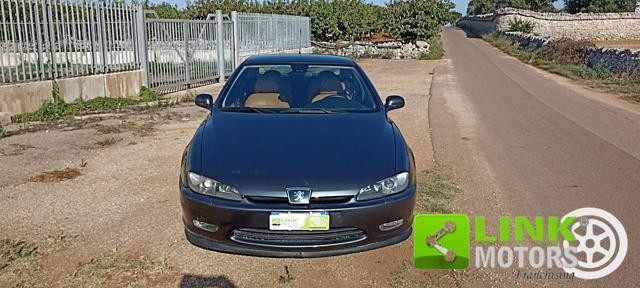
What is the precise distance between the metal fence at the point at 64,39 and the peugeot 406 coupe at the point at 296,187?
681cm

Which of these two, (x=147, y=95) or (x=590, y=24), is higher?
(x=590, y=24)

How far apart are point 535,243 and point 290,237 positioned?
84.7 inches

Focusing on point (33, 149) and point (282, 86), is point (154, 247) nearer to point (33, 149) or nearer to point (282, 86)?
point (282, 86)

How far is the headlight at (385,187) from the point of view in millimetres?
3262

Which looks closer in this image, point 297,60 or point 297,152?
point 297,152

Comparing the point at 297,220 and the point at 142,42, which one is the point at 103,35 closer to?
the point at 142,42

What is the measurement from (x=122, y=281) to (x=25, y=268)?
2.45 feet

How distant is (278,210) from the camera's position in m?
3.12

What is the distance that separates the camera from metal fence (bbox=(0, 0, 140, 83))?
28.8 ft

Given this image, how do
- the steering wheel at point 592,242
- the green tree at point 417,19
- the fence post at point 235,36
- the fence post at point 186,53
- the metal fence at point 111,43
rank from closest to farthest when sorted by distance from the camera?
the steering wheel at point 592,242, the metal fence at point 111,43, the fence post at point 186,53, the fence post at point 235,36, the green tree at point 417,19

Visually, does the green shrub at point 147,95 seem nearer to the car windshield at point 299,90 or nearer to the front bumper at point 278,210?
the car windshield at point 299,90

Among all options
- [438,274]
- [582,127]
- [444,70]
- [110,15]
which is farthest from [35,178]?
[444,70]

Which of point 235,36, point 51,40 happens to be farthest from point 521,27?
point 51,40

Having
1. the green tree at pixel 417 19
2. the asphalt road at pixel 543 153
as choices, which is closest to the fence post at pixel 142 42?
the asphalt road at pixel 543 153
